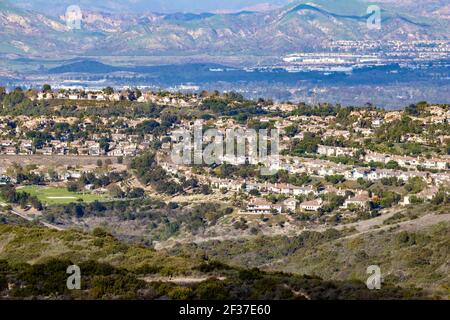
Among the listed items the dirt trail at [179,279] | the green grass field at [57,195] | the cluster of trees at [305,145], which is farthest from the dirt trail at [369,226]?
the cluster of trees at [305,145]

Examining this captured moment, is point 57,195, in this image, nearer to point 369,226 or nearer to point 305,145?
point 305,145

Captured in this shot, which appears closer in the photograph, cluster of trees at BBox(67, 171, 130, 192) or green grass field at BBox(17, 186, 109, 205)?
green grass field at BBox(17, 186, 109, 205)

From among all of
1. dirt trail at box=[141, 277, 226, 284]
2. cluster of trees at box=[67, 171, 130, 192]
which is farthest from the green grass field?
dirt trail at box=[141, 277, 226, 284]

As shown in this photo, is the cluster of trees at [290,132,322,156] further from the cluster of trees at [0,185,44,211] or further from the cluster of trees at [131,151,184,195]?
the cluster of trees at [0,185,44,211]

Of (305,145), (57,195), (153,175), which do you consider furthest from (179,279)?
(305,145)

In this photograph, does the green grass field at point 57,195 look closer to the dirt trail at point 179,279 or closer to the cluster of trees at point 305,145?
the cluster of trees at point 305,145

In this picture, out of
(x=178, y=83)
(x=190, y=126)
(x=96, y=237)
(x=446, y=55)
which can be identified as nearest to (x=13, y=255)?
(x=96, y=237)

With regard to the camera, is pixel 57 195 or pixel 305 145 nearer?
pixel 57 195
